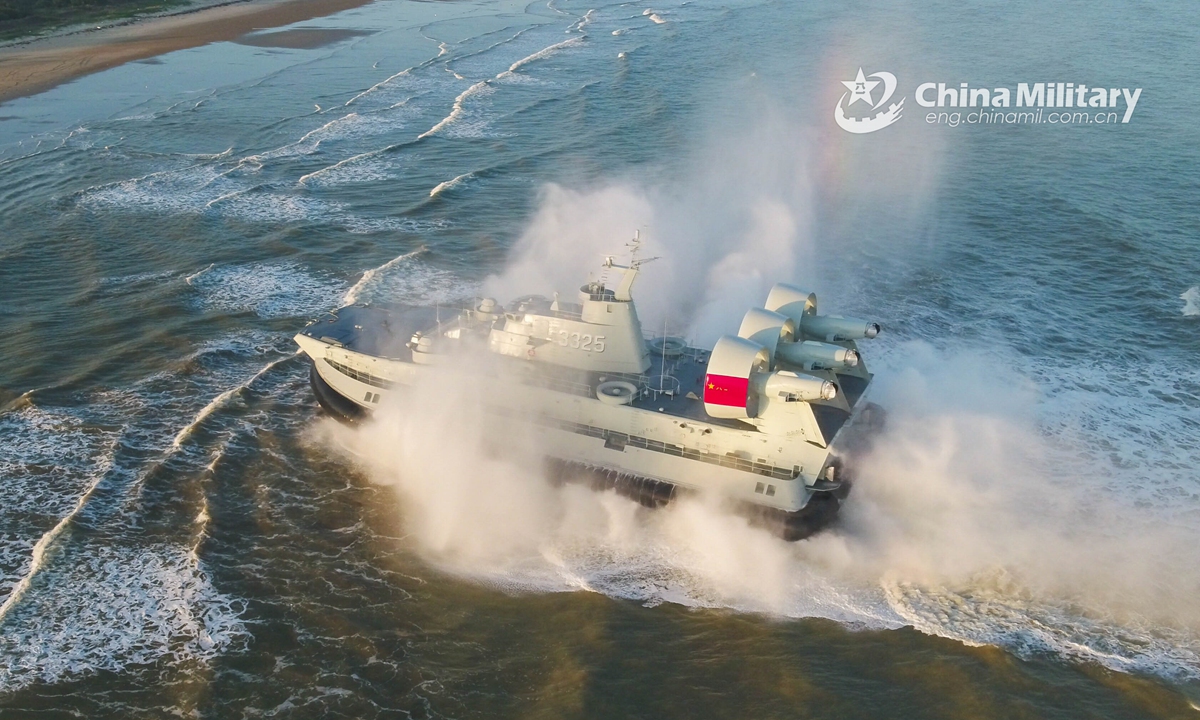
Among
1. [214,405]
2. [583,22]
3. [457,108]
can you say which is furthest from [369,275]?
[583,22]

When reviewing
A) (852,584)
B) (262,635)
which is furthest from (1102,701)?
(262,635)

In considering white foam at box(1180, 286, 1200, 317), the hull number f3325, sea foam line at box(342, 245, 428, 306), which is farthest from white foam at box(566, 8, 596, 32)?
the hull number f3325

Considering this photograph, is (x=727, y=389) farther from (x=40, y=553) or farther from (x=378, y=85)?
(x=378, y=85)

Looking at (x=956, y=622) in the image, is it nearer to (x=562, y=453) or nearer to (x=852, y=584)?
(x=852, y=584)

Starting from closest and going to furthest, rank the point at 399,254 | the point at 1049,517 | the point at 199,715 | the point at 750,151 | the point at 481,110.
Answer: the point at 199,715 → the point at 1049,517 → the point at 399,254 → the point at 750,151 → the point at 481,110

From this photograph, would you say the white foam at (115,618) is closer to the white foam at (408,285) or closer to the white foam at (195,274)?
the white foam at (408,285)

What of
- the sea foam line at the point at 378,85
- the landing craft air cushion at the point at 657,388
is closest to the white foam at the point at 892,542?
the landing craft air cushion at the point at 657,388

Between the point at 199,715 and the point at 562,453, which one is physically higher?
the point at 562,453
